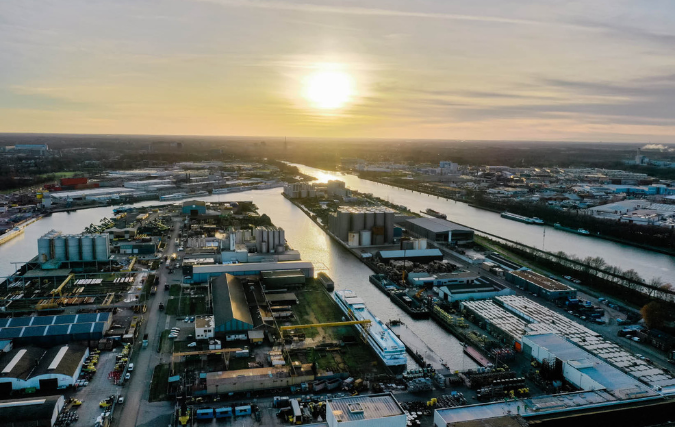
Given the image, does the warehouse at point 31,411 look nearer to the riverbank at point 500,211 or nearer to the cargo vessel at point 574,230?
the riverbank at point 500,211

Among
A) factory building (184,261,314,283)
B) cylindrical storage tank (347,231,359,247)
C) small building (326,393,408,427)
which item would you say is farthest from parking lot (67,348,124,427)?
cylindrical storage tank (347,231,359,247)

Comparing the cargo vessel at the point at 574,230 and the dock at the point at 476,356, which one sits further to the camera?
the cargo vessel at the point at 574,230

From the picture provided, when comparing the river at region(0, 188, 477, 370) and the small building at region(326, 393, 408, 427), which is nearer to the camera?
the small building at region(326, 393, 408, 427)

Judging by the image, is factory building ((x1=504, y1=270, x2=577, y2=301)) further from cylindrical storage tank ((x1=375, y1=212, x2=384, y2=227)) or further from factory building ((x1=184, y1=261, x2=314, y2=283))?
factory building ((x1=184, y1=261, x2=314, y2=283))

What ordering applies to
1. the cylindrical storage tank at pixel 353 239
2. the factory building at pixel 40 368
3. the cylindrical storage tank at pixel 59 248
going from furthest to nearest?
the cylindrical storage tank at pixel 353 239, the cylindrical storage tank at pixel 59 248, the factory building at pixel 40 368

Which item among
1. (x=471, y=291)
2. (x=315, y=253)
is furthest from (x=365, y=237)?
(x=471, y=291)

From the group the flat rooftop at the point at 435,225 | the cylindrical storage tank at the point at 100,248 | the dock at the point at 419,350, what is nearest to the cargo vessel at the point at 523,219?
the flat rooftop at the point at 435,225
